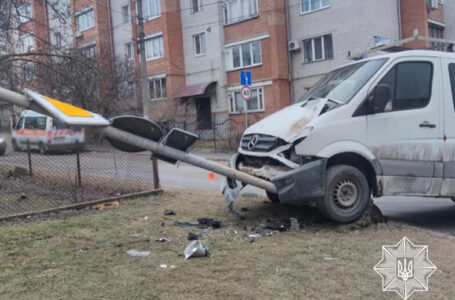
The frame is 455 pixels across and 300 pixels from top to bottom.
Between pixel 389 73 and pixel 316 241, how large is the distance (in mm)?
2635

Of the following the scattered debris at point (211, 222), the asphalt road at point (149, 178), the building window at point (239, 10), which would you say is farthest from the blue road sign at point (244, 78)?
the scattered debris at point (211, 222)

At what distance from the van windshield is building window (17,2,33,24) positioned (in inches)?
261

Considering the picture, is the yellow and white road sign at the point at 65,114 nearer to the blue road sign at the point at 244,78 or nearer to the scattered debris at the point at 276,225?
the scattered debris at the point at 276,225

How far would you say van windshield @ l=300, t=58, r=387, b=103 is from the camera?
19.7ft

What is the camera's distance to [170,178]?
1298 cm

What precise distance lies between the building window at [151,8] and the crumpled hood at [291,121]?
26621mm

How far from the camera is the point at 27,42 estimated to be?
432 inches

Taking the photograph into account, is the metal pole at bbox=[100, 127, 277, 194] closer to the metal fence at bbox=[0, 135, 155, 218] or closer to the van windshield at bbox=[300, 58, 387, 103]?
the van windshield at bbox=[300, 58, 387, 103]

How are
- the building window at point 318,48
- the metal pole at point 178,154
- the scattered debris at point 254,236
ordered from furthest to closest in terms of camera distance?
the building window at point 318,48, the scattered debris at point 254,236, the metal pole at point 178,154

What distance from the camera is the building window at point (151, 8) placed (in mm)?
30844

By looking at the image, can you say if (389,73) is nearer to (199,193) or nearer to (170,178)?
(199,193)

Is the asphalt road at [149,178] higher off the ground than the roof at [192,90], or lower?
lower

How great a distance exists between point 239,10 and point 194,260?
973 inches

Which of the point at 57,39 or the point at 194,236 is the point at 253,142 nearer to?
the point at 194,236
